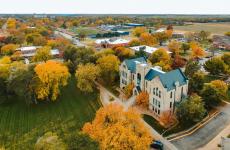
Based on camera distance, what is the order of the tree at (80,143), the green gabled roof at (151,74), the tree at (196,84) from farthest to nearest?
the tree at (196,84), the green gabled roof at (151,74), the tree at (80,143)

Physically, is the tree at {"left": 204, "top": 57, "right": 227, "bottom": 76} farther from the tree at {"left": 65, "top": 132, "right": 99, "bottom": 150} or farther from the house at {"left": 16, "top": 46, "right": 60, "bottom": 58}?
the house at {"left": 16, "top": 46, "right": 60, "bottom": 58}

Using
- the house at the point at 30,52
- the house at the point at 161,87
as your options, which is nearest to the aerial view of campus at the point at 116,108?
the house at the point at 161,87

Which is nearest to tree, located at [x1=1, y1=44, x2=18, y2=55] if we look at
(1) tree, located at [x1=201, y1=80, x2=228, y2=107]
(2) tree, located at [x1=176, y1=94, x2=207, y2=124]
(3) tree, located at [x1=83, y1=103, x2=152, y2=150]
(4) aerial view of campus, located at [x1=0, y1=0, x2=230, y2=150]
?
(4) aerial view of campus, located at [x1=0, y1=0, x2=230, y2=150]

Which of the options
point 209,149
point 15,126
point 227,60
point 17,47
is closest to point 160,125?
point 209,149

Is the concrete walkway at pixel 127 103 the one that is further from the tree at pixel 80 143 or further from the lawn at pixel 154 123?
the tree at pixel 80 143

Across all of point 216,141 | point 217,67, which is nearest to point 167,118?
point 216,141

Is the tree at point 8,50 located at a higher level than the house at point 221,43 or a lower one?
lower
